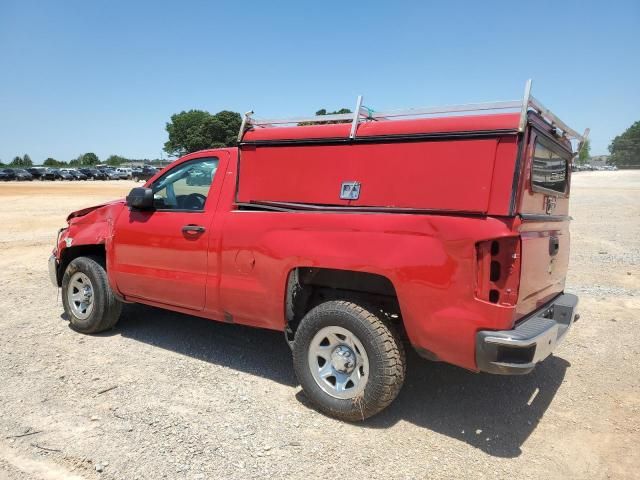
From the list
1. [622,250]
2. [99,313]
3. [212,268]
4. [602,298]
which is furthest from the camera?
[622,250]

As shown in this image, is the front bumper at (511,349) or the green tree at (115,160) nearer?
the front bumper at (511,349)

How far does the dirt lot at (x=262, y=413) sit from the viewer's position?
3232 millimetres

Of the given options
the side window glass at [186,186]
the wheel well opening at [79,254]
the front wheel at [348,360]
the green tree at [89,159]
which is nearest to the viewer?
the front wheel at [348,360]

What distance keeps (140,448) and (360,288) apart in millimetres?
1884

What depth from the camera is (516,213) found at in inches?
129

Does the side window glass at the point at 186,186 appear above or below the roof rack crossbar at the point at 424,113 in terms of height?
below

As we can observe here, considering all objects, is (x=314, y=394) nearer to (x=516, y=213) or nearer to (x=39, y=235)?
(x=516, y=213)

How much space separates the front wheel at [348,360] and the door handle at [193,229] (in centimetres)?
133

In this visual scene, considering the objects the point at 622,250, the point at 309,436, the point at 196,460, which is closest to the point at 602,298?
the point at 622,250

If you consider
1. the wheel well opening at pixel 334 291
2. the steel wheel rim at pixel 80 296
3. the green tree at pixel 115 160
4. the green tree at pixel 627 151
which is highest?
the green tree at pixel 627 151

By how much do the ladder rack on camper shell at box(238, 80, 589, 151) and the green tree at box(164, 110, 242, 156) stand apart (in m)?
58.6

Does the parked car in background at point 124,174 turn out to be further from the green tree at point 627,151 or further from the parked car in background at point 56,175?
the green tree at point 627,151

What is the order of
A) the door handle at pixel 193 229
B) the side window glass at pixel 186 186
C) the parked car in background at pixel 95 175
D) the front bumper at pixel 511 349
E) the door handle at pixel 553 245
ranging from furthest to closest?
1. the parked car in background at pixel 95 175
2. the side window glass at pixel 186 186
3. the door handle at pixel 193 229
4. the door handle at pixel 553 245
5. the front bumper at pixel 511 349

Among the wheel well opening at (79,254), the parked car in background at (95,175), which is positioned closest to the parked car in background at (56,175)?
the parked car in background at (95,175)
